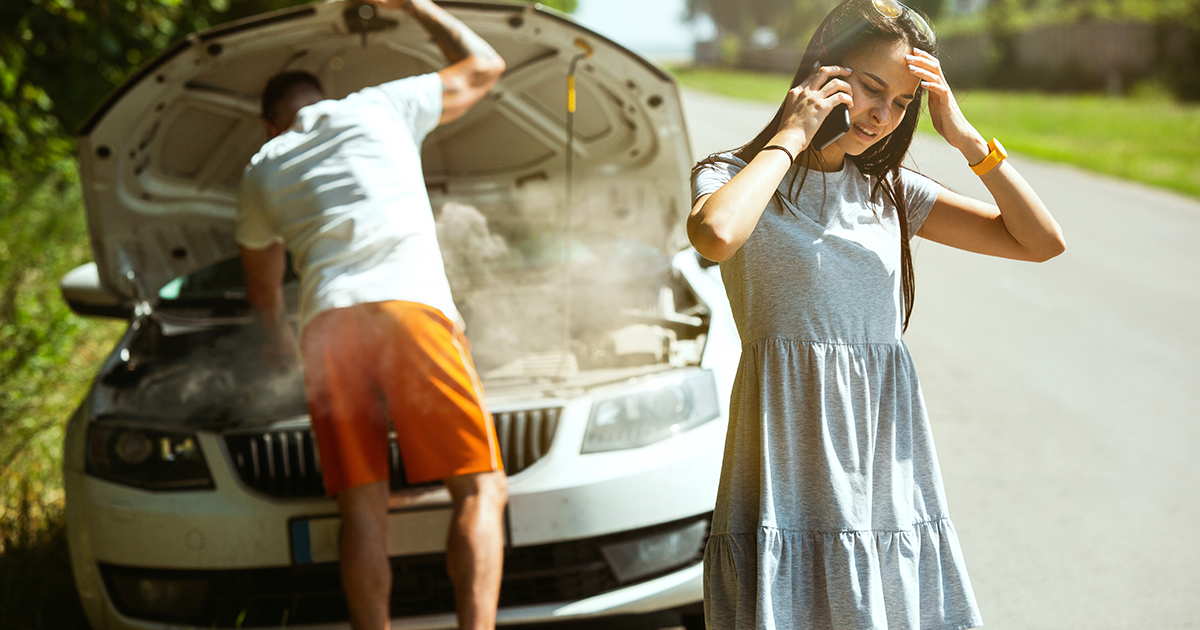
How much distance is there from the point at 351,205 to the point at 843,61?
1.35 metres

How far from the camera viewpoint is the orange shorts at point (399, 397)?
2342 millimetres

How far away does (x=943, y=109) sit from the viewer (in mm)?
1564

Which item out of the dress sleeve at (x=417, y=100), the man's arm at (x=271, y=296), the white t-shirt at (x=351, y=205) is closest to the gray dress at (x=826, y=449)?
the white t-shirt at (x=351, y=205)

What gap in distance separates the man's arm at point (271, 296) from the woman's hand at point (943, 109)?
1965 mm

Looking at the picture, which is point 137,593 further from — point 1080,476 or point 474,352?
point 1080,476

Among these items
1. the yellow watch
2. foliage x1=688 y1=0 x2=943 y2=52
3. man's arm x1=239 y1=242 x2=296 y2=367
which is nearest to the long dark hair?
the yellow watch

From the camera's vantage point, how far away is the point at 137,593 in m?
2.53

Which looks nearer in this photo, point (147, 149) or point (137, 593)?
point (137, 593)

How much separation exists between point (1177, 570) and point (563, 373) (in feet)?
6.77

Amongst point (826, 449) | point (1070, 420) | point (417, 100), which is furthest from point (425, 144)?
point (1070, 420)

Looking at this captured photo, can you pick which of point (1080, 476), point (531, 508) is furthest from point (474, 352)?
point (1080, 476)

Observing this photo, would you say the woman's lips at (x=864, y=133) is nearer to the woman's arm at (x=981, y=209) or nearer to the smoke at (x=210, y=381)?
the woman's arm at (x=981, y=209)

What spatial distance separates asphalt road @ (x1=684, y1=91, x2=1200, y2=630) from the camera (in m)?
2.92

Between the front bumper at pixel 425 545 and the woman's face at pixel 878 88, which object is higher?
the woman's face at pixel 878 88
